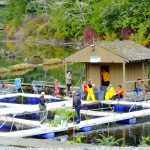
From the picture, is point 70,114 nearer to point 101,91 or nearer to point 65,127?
point 65,127

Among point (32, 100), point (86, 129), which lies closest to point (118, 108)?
point (86, 129)

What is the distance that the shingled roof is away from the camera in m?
35.1

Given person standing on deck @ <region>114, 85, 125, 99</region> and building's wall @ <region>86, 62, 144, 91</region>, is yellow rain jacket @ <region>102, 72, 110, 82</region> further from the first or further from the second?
person standing on deck @ <region>114, 85, 125, 99</region>

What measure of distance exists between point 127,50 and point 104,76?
2.29 metres

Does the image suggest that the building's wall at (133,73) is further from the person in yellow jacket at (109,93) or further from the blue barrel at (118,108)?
the blue barrel at (118,108)

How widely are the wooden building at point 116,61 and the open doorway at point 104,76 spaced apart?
0.07 m

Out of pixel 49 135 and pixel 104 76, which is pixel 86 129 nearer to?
pixel 49 135

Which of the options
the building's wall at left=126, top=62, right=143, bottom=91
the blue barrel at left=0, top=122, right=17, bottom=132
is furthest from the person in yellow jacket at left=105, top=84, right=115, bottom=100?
the blue barrel at left=0, top=122, right=17, bottom=132

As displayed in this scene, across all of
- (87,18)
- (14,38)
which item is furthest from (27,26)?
(87,18)

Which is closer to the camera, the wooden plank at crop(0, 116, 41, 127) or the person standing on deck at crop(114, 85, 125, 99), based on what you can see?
the wooden plank at crop(0, 116, 41, 127)

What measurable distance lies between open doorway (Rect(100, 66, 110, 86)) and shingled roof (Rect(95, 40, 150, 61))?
159 cm

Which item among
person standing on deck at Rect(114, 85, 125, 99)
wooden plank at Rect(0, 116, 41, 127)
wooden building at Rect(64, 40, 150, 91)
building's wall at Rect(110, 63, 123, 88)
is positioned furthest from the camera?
building's wall at Rect(110, 63, 123, 88)

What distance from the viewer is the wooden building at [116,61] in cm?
3497

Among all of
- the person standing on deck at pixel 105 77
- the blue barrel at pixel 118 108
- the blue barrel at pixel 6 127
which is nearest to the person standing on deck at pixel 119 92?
the blue barrel at pixel 118 108
